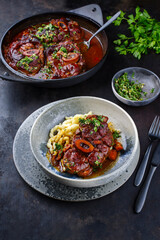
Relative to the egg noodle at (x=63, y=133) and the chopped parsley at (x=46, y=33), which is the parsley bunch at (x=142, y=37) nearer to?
the chopped parsley at (x=46, y=33)

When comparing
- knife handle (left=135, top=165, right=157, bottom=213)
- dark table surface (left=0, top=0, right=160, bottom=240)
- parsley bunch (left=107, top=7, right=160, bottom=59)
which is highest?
parsley bunch (left=107, top=7, right=160, bottom=59)

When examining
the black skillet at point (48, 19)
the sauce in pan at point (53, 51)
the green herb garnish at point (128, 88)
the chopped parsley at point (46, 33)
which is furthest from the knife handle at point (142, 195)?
the chopped parsley at point (46, 33)

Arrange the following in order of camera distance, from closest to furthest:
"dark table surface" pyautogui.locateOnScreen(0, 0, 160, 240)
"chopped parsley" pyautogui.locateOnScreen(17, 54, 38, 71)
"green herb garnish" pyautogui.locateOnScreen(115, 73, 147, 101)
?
"dark table surface" pyautogui.locateOnScreen(0, 0, 160, 240), "green herb garnish" pyautogui.locateOnScreen(115, 73, 147, 101), "chopped parsley" pyautogui.locateOnScreen(17, 54, 38, 71)

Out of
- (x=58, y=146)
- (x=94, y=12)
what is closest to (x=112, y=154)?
(x=58, y=146)

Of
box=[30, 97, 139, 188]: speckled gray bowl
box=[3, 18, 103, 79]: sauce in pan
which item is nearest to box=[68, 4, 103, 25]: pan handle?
box=[3, 18, 103, 79]: sauce in pan

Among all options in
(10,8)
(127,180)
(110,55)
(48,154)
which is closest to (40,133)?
(48,154)

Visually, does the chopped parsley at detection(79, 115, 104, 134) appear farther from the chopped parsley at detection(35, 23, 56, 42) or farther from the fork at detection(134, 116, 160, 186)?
the chopped parsley at detection(35, 23, 56, 42)

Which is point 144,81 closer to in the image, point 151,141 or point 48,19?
point 151,141
